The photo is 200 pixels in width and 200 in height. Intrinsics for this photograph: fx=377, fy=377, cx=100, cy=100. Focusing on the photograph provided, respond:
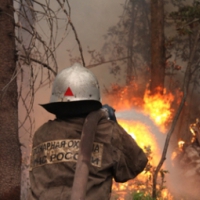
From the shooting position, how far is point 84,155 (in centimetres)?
222

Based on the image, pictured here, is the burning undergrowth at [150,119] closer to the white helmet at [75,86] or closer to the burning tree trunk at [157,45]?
the burning tree trunk at [157,45]

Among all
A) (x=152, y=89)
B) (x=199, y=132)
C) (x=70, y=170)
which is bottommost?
(x=70, y=170)

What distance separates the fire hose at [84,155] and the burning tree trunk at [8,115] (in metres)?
1.56

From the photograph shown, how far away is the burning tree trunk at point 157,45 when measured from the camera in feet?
23.8

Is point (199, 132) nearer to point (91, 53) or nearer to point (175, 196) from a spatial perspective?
point (175, 196)

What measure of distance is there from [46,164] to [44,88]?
201 inches

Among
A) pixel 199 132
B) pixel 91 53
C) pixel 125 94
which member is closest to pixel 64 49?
pixel 91 53

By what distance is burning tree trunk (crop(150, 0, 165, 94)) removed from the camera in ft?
23.8

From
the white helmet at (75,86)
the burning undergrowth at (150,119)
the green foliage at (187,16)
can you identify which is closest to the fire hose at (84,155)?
the white helmet at (75,86)

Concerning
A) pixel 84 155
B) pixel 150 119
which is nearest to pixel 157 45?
pixel 150 119

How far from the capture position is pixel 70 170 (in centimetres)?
233

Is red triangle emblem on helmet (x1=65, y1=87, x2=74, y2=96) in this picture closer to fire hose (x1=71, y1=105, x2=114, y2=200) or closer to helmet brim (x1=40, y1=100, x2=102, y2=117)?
helmet brim (x1=40, y1=100, x2=102, y2=117)

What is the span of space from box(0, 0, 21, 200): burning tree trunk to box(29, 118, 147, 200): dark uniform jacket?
4.12ft

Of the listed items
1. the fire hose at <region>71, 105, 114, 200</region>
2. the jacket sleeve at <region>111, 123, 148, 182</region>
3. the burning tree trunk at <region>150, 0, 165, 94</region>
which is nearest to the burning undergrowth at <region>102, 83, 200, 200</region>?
the burning tree trunk at <region>150, 0, 165, 94</region>
